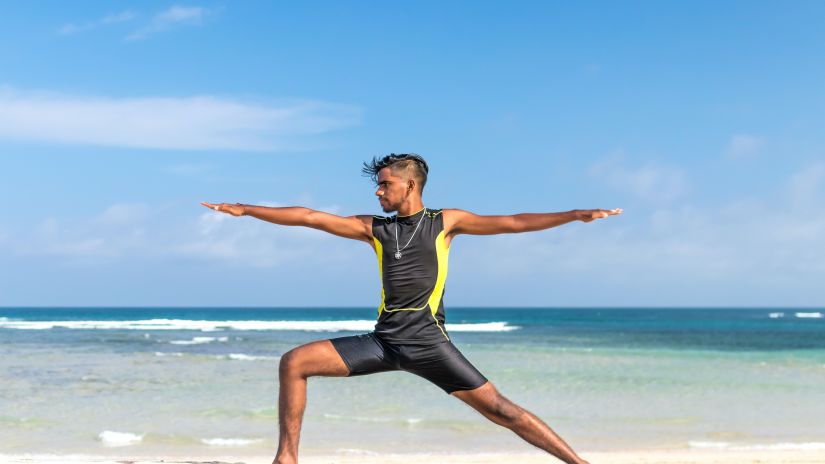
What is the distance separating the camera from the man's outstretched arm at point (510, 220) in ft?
17.2

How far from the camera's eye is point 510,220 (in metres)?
5.47

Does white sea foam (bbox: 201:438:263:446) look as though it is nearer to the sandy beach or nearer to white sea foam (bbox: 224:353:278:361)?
the sandy beach

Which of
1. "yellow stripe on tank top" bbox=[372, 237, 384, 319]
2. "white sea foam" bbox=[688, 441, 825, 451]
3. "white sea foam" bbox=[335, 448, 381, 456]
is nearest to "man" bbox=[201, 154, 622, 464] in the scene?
"yellow stripe on tank top" bbox=[372, 237, 384, 319]

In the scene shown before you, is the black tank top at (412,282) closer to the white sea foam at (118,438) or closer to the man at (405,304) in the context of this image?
the man at (405,304)

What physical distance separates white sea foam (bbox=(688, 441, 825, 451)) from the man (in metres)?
4.34

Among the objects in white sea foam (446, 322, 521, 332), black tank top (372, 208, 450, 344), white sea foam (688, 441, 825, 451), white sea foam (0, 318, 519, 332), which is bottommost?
white sea foam (688, 441, 825, 451)

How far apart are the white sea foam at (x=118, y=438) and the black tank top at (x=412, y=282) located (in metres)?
4.79

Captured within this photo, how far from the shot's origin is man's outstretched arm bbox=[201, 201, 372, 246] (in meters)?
5.41

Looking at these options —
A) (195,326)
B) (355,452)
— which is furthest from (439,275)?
(195,326)

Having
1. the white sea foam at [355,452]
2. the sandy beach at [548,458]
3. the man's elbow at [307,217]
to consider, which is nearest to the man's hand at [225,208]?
the man's elbow at [307,217]

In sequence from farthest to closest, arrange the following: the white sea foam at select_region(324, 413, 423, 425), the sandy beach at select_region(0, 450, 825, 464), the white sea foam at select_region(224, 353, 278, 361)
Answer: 1. the white sea foam at select_region(224, 353, 278, 361)
2. the white sea foam at select_region(324, 413, 423, 425)
3. the sandy beach at select_region(0, 450, 825, 464)

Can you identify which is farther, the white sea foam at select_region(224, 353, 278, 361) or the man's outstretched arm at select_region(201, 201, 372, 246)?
the white sea foam at select_region(224, 353, 278, 361)

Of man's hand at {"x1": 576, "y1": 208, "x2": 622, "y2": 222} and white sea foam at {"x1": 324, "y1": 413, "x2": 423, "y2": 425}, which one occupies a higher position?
man's hand at {"x1": 576, "y1": 208, "x2": 622, "y2": 222}

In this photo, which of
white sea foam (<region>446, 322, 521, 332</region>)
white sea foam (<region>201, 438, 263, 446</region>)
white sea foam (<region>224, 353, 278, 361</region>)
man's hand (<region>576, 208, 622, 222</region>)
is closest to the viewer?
man's hand (<region>576, 208, 622, 222</region>)
